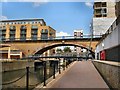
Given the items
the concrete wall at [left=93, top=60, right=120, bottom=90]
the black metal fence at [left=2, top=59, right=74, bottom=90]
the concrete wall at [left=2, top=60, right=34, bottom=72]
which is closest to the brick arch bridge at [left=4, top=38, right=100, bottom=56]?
the concrete wall at [left=2, top=60, right=34, bottom=72]

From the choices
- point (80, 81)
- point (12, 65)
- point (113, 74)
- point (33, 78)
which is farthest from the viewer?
point (12, 65)

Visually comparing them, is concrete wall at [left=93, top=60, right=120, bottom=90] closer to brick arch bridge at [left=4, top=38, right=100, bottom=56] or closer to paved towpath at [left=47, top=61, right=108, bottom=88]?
paved towpath at [left=47, top=61, right=108, bottom=88]

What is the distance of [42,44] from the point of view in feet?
254

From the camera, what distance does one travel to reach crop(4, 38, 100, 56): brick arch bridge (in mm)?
74125

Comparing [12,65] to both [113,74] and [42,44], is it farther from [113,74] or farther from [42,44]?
[42,44]

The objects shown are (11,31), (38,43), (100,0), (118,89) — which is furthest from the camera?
(11,31)

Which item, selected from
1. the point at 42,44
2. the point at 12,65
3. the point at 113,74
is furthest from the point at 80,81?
the point at 42,44

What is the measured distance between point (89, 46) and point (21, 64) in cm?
2938

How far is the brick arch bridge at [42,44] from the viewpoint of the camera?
74125mm

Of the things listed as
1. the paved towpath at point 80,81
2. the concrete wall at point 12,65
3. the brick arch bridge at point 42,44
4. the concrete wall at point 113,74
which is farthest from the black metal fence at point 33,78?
the brick arch bridge at point 42,44

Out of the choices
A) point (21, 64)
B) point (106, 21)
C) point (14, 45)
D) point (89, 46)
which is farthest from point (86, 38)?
point (21, 64)

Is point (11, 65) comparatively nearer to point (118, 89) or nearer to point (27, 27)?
point (118, 89)

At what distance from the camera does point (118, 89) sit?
8250 mm

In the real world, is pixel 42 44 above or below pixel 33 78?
above
